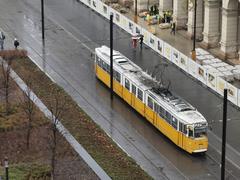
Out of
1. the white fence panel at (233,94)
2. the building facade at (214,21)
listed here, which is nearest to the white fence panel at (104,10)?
the building facade at (214,21)

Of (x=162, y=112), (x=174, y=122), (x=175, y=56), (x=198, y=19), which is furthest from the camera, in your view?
(x=198, y=19)

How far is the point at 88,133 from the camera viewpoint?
54.9m

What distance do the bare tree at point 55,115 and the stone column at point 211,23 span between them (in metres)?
17.1

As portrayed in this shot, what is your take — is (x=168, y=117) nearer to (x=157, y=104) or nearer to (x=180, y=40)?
(x=157, y=104)

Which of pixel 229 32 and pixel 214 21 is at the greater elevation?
pixel 214 21

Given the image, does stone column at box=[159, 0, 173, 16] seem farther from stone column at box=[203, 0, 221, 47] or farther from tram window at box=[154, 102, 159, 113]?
tram window at box=[154, 102, 159, 113]

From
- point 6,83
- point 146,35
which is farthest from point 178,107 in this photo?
point 146,35

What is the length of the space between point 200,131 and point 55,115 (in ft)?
29.8

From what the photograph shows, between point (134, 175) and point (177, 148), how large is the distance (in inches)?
229

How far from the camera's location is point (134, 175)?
4872 cm

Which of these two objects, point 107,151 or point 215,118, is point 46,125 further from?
point 215,118

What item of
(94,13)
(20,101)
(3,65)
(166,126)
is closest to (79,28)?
(94,13)

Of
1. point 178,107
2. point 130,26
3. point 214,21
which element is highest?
point 214,21

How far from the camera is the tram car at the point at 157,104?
52219 millimetres
